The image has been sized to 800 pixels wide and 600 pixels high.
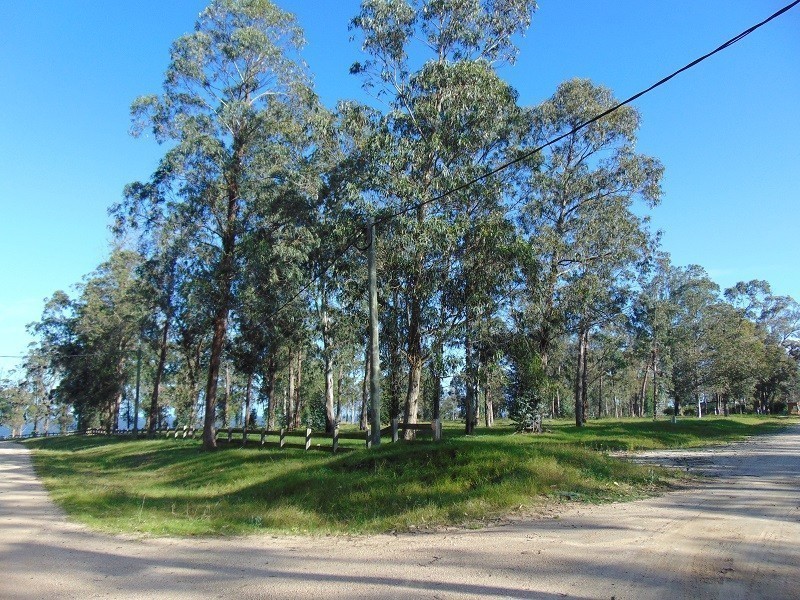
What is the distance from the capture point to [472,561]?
6395 mm

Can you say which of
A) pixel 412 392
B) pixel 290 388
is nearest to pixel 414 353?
pixel 412 392

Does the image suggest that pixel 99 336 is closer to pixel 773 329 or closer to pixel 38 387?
pixel 38 387

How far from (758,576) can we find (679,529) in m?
1.96

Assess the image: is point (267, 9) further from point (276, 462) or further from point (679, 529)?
point (679, 529)

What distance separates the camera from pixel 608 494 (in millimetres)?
10695

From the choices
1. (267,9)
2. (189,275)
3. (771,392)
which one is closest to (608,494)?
(189,275)

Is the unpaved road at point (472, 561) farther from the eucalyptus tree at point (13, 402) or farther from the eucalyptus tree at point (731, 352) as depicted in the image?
the eucalyptus tree at point (13, 402)

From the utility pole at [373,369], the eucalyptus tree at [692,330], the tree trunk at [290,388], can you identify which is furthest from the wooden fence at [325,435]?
the eucalyptus tree at [692,330]

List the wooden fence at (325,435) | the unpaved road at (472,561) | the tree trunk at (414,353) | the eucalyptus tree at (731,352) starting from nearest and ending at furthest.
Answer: the unpaved road at (472,561) → the wooden fence at (325,435) → the tree trunk at (414,353) → the eucalyptus tree at (731,352)

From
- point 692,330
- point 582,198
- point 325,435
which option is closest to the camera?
point 325,435

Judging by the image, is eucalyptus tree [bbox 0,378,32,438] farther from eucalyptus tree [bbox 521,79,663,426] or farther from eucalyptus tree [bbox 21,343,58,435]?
eucalyptus tree [bbox 521,79,663,426]

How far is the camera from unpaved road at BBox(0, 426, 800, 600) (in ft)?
18.0

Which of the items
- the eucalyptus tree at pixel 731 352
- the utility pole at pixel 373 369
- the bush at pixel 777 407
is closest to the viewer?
the utility pole at pixel 373 369

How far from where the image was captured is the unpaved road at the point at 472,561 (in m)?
5.50
